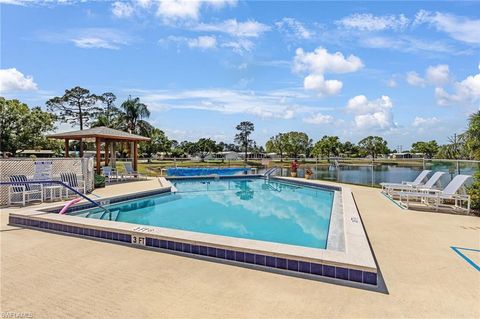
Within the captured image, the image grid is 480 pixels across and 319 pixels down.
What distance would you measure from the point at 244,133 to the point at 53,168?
4570 centimetres

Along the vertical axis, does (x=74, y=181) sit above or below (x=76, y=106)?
below

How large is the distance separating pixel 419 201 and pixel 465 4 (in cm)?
589

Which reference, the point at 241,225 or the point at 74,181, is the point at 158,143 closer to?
the point at 74,181

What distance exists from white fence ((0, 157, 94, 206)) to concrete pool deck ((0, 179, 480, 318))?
4847 mm

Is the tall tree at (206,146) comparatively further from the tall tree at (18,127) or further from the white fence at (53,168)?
the white fence at (53,168)

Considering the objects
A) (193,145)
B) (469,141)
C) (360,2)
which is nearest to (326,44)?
(360,2)

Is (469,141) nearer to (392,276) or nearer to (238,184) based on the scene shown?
(392,276)

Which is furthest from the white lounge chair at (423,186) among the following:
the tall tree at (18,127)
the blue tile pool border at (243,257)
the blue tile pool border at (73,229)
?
the tall tree at (18,127)

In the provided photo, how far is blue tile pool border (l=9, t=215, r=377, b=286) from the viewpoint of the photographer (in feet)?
11.0

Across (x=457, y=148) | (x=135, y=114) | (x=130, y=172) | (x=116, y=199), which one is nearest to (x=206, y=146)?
(x=135, y=114)

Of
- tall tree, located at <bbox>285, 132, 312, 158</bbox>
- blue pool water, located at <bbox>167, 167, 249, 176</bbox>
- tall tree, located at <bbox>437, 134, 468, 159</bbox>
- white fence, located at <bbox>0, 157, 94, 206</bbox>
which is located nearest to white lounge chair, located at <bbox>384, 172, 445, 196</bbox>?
tall tree, located at <bbox>437, 134, 468, 159</bbox>

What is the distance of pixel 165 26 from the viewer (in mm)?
11125

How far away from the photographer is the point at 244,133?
54.5 meters

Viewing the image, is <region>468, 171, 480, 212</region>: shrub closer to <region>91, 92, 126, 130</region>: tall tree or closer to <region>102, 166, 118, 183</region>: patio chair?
<region>102, 166, 118, 183</region>: patio chair
